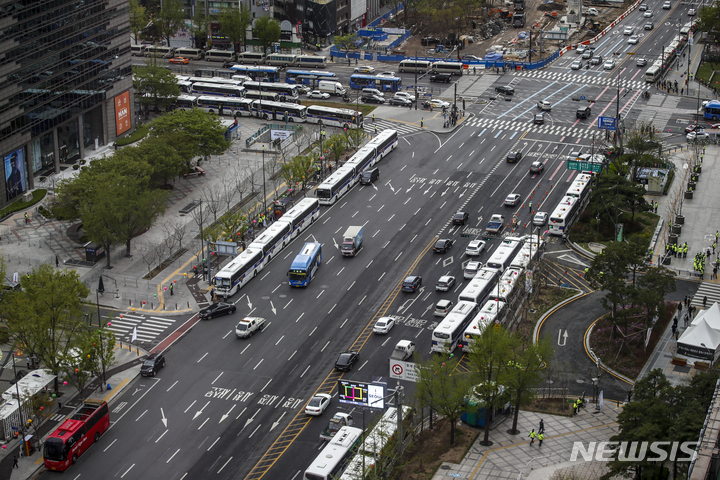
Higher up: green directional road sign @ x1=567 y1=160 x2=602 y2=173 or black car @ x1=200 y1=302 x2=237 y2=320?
green directional road sign @ x1=567 y1=160 x2=602 y2=173

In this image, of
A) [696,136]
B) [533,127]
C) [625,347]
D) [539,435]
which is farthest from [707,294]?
[533,127]

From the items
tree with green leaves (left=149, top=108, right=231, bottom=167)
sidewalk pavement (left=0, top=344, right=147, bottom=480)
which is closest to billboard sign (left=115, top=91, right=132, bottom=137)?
tree with green leaves (left=149, top=108, right=231, bottom=167)

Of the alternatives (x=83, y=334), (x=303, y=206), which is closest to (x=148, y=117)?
(x=303, y=206)

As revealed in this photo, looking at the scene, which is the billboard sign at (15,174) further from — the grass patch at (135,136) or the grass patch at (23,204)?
the grass patch at (135,136)

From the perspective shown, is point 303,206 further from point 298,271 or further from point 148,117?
point 148,117

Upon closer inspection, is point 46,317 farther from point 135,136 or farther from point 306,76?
point 306,76

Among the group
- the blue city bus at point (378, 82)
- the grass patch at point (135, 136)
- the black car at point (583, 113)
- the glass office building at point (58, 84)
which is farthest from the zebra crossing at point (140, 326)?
the blue city bus at point (378, 82)

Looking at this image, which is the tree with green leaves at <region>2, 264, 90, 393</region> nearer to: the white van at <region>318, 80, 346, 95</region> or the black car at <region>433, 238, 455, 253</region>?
the black car at <region>433, 238, 455, 253</region>
